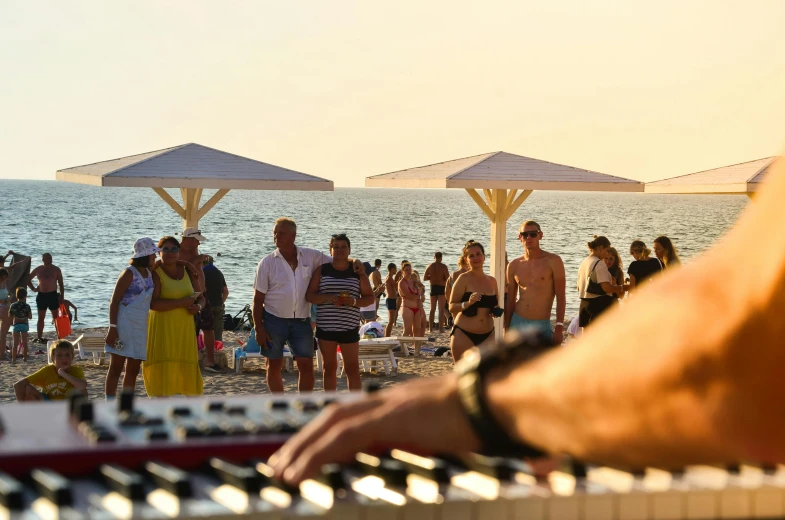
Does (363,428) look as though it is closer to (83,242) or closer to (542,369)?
(542,369)

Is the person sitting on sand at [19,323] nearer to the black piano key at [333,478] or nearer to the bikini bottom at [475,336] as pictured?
the bikini bottom at [475,336]

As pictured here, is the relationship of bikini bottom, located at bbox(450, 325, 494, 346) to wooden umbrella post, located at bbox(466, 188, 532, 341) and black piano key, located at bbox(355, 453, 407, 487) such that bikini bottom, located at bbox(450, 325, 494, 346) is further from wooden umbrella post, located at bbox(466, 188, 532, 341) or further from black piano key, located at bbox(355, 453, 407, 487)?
black piano key, located at bbox(355, 453, 407, 487)

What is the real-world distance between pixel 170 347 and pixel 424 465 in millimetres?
7916

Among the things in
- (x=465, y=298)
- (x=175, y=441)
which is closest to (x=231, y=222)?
(x=465, y=298)

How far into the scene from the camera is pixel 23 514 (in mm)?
1126

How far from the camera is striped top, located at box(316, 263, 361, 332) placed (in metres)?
9.68

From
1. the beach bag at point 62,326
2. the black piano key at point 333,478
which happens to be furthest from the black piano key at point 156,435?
the beach bag at point 62,326

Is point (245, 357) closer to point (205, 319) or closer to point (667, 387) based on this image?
point (205, 319)

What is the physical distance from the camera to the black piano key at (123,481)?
117 centimetres

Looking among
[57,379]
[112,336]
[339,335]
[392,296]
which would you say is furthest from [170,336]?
[392,296]

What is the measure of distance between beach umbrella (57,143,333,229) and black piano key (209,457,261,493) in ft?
35.8

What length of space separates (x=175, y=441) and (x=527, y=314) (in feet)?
29.3

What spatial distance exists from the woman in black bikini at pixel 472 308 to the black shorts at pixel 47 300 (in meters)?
10.1

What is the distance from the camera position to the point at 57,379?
8.02 metres
